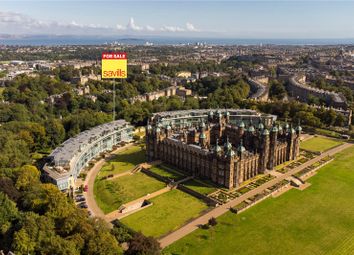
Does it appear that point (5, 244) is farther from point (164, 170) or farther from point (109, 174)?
point (164, 170)

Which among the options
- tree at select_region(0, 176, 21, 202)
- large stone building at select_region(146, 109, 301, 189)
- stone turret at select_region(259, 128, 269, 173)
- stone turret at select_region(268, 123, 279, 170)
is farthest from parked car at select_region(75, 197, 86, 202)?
stone turret at select_region(268, 123, 279, 170)

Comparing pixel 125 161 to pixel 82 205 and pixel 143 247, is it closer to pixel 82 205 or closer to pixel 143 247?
pixel 82 205

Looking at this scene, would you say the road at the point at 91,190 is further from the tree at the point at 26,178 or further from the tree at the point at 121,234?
the tree at the point at 26,178

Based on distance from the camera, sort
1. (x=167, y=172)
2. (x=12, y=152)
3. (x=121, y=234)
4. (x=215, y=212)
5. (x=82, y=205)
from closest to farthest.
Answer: (x=121, y=234), (x=215, y=212), (x=82, y=205), (x=12, y=152), (x=167, y=172)

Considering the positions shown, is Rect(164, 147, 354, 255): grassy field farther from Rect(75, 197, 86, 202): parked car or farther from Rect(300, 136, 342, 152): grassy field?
Rect(300, 136, 342, 152): grassy field

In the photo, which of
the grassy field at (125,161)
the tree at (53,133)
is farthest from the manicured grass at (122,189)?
the tree at (53,133)

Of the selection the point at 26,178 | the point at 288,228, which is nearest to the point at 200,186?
the point at 288,228

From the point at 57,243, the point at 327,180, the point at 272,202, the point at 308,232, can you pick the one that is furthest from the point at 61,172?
the point at 327,180

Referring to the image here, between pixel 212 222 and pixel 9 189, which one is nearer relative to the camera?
pixel 212 222
